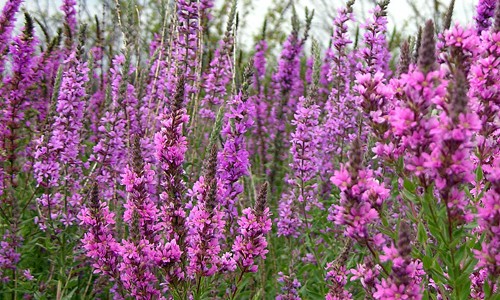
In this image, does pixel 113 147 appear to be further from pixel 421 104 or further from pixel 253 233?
pixel 421 104

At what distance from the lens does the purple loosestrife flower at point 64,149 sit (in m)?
4.09

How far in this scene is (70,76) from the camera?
4230 millimetres

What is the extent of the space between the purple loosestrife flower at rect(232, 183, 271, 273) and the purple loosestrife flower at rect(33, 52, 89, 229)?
6.08ft

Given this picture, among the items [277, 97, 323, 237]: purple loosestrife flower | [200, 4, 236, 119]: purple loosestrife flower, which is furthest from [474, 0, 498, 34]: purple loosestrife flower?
[200, 4, 236, 119]: purple loosestrife flower

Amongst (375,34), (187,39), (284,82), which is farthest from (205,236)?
(284,82)

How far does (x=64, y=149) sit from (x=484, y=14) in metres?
3.07

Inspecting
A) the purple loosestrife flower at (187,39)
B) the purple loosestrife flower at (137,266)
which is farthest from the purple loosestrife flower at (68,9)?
the purple loosestrife flower at (137,266)

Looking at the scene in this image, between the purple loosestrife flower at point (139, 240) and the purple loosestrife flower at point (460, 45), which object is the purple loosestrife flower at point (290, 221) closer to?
the purple loosestrife flower at point (139, 240)

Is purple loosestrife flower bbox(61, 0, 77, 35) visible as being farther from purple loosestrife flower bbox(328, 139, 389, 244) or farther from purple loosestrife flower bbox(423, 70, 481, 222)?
purple loosestrife flower bbox(423, 70, 481, 222)

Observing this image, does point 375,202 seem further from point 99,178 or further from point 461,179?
point 99,178

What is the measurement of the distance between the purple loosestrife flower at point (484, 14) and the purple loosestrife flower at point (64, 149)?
2812mm

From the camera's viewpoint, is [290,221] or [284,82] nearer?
[290,221]

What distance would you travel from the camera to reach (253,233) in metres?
2.71

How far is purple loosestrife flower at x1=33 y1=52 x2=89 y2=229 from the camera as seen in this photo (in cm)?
409
